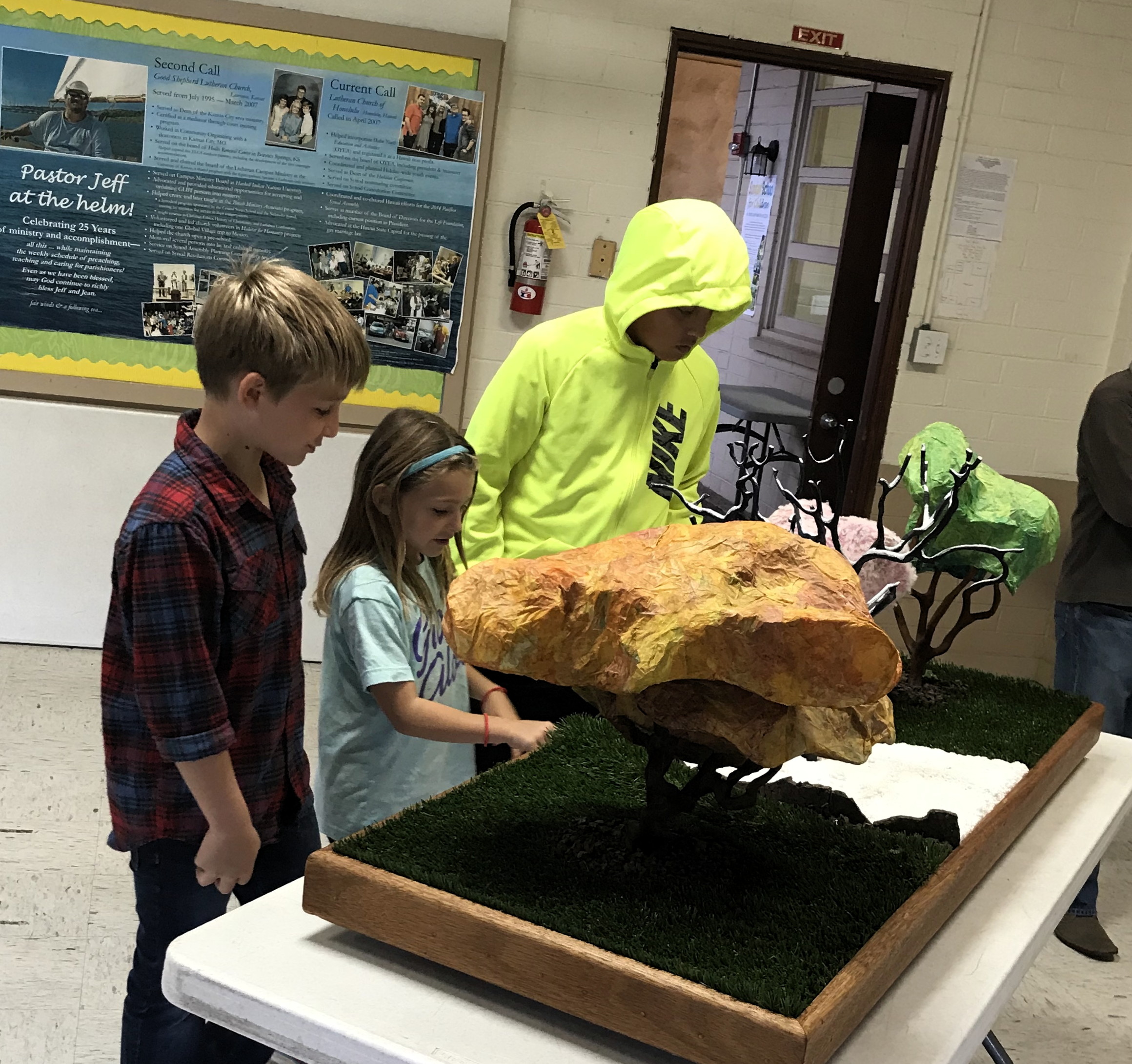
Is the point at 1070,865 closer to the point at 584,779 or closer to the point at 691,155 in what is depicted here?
the point at 584,779

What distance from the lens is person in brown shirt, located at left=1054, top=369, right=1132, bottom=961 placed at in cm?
279

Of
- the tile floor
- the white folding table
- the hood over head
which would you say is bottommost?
the tile floor

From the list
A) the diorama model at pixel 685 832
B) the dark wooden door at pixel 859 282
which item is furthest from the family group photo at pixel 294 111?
the diorama model at pixel 685 832

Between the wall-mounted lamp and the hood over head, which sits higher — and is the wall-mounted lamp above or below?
above

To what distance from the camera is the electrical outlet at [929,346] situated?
13.9 ft

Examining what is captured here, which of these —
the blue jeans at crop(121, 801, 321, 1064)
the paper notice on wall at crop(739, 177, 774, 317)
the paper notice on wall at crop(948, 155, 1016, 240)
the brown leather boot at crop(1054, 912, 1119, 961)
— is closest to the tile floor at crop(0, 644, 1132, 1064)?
the brown leather boot at crop(1054, 912, 1119, 961)

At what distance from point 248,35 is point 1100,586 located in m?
2.93

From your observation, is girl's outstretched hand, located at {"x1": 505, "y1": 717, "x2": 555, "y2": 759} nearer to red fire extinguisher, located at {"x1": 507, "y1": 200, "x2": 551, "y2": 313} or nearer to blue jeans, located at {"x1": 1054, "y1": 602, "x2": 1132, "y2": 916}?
blue jeans, located at {"x1": 1054, "y1": 602, "x2": 1132, "y2": 916}

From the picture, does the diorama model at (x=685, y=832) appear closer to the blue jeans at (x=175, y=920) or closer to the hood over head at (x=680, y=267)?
the blue jeans at (x=175, y=920)

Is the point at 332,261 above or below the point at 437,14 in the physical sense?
below

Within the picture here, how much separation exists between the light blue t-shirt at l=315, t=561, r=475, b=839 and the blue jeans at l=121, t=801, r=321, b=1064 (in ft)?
0.32

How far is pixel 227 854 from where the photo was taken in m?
1.41

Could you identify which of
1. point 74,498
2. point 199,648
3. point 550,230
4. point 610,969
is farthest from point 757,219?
point 610,969

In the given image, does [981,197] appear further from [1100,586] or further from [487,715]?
[487,715]
